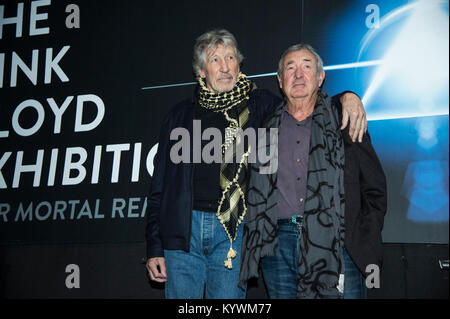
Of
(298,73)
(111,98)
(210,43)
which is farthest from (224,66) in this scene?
(111,98)

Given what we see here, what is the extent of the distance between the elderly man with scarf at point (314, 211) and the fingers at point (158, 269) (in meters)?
0.40

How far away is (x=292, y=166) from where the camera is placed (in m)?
2.23

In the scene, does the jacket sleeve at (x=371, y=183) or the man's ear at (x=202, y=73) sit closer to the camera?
A: the jacket sleeve at (x=371, y=183)

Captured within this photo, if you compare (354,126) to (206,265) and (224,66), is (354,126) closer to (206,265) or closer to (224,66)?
(224,66)

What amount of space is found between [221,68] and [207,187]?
0.60 metres

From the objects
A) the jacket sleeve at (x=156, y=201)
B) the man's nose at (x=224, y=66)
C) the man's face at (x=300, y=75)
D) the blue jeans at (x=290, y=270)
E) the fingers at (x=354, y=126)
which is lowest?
the blue jeans at (x=290, y=270)

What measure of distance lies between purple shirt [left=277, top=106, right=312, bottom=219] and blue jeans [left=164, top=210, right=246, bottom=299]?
25 cm

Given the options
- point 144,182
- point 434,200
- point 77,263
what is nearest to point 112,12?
point 144,182

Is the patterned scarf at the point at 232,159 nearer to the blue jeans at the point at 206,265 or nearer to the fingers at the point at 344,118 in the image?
the blue jeans at the point at 206,265

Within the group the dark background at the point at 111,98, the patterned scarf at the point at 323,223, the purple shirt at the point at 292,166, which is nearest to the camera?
the patterned scarf at the point at 323,223

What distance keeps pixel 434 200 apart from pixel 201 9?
1.88 m

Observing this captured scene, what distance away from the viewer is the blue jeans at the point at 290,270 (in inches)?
84.2

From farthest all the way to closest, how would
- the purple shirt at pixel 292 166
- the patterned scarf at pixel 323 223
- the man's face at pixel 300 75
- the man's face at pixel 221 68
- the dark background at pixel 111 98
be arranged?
the dark background at pixel 111 98
the man's face at pixel 221 68
the man's face at pixel 300 75
the purple shirt at pixel 292 166
the patterned scarf at pixel 323 223

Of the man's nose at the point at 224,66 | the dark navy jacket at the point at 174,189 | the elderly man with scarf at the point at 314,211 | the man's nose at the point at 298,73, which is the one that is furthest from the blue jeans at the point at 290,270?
the man's nose at the point at 224,66
